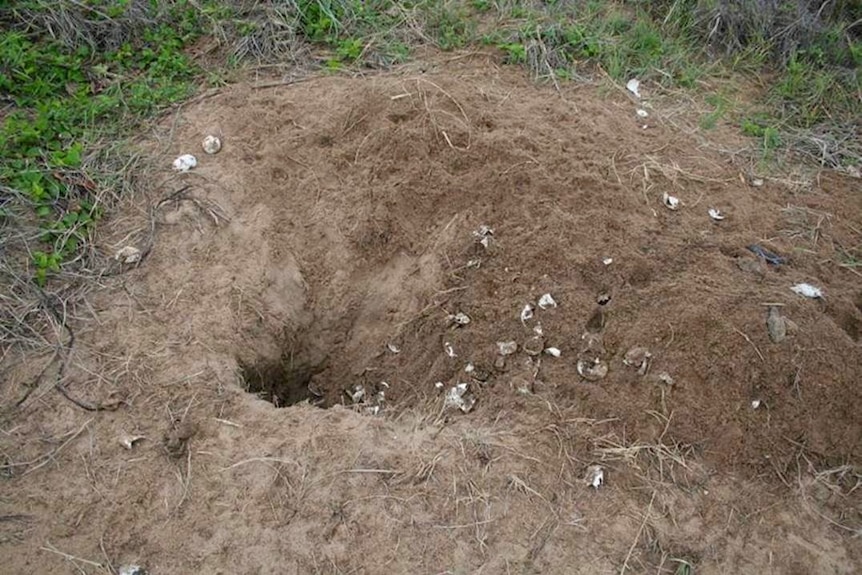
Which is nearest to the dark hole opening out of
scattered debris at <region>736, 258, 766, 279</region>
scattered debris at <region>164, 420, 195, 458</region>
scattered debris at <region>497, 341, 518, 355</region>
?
scattered debris at <region>164, 420, 195, 458</region>

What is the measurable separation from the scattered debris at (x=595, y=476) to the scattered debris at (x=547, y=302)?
551 mm

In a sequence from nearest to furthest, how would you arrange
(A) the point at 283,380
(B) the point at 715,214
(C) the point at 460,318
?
(C) the point at 460,318 → (A) the point at 283,380 → (B) the point at 715,214

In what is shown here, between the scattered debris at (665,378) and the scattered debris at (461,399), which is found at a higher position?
the scattered debris at (665,378)

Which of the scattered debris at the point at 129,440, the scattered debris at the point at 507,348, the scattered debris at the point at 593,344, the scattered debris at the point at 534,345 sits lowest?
the scattered debris at the point at 129,440

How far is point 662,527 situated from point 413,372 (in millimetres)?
909

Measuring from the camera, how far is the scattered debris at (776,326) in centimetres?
230

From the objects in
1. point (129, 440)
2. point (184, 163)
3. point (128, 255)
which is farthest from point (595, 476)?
point (184, 163)

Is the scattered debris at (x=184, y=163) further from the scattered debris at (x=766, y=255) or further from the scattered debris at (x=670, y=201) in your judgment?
the scattered debris at (x=766, y=255)

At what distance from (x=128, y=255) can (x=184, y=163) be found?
17.5 inches

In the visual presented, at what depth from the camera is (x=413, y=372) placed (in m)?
2.53

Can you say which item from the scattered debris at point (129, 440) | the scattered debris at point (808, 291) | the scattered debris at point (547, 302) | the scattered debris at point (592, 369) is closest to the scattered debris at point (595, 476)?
the scattered debris at point (592, 369)

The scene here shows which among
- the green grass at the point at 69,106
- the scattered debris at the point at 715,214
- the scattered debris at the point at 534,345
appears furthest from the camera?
the scattered debris at the point at 715,214

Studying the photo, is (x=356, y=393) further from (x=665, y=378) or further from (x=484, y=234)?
(x=665, y=378)

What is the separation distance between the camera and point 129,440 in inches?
84.1
